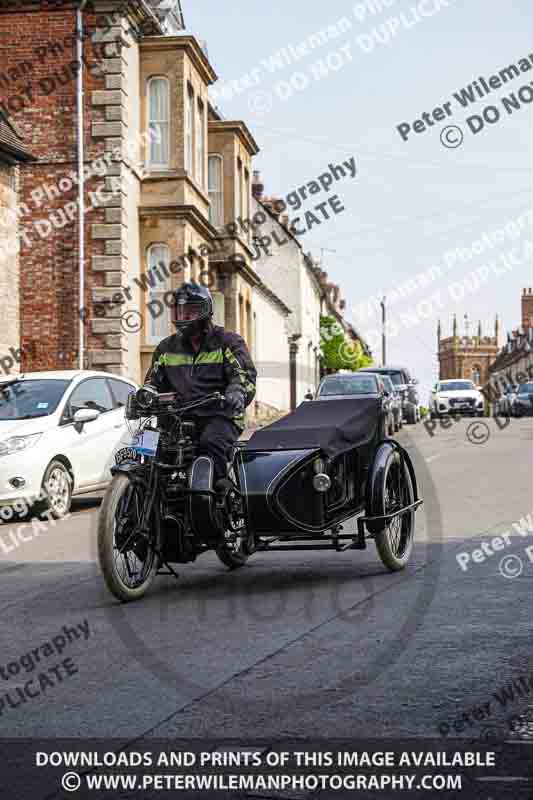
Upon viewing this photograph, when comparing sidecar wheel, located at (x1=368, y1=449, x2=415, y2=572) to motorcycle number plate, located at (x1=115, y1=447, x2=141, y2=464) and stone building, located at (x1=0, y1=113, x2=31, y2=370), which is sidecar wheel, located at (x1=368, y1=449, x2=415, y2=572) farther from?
stone building, located at (x1=0, y1=113, x2=31, y2=370)

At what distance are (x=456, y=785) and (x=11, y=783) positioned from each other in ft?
4.90

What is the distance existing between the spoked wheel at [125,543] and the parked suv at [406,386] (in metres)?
32.5

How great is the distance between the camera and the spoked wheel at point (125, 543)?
6.98m

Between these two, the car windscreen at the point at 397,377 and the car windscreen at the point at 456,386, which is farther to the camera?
the car windscreen at the point at 456,386

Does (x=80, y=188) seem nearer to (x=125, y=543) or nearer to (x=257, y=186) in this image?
(x=125, y=543)

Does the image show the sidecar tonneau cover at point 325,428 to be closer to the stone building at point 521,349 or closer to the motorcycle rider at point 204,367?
the motorcycle rider at point 204,367

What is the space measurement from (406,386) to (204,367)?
107ft

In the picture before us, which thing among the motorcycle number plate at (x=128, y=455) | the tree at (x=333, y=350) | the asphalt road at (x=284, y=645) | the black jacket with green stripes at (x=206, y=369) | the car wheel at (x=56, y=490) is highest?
the tree at (x=333, y=350)

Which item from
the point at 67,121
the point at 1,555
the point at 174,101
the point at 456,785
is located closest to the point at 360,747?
the point at 456,785

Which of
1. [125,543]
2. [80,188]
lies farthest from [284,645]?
[80,188]

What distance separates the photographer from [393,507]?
831 centimetres

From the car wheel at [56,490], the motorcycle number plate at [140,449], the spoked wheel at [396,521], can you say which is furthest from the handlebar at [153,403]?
the car wheel at [56,490]

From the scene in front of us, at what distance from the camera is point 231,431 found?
7770 millimetres

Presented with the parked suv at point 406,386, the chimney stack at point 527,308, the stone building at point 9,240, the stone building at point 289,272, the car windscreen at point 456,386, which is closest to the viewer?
the stone building at point 9,240
